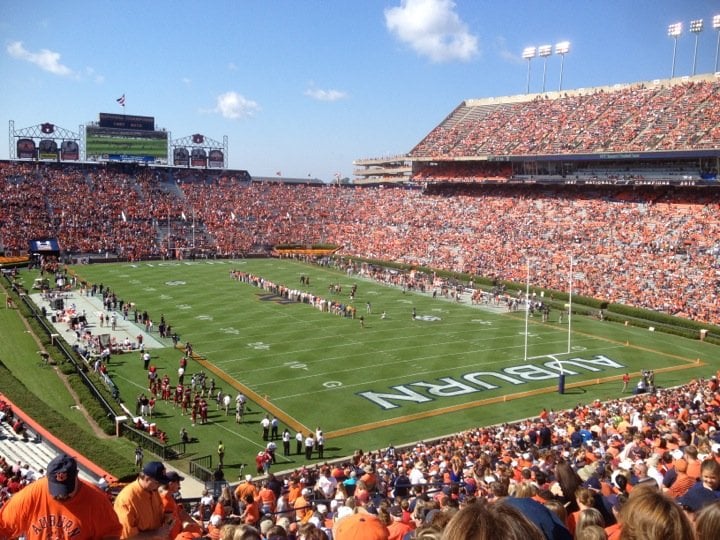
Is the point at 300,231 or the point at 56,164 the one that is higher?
the point at 56,164

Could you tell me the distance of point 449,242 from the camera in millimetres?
63500

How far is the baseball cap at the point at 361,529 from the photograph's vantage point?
5.01 m

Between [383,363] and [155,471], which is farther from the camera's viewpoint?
[383,363]

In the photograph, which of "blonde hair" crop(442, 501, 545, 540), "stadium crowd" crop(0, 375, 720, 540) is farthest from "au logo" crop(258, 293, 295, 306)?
"blonde hair" crop(442, 501, 545, 540)

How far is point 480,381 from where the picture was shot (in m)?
28.0

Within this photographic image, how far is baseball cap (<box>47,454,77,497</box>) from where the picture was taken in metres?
4.28

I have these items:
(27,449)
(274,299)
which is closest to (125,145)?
(274,299)

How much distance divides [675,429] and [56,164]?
7783 cm

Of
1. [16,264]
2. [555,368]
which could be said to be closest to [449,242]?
[555,368]

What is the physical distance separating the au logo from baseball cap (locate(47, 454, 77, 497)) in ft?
130

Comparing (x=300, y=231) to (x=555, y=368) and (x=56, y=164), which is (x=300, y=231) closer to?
(x=56, y=164)

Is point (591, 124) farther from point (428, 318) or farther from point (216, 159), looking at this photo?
point (216, 159)

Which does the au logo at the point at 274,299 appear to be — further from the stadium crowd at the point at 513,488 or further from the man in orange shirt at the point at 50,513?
the man in orange shirt at the point at 50,513

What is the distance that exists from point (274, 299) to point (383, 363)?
54.4 feet
